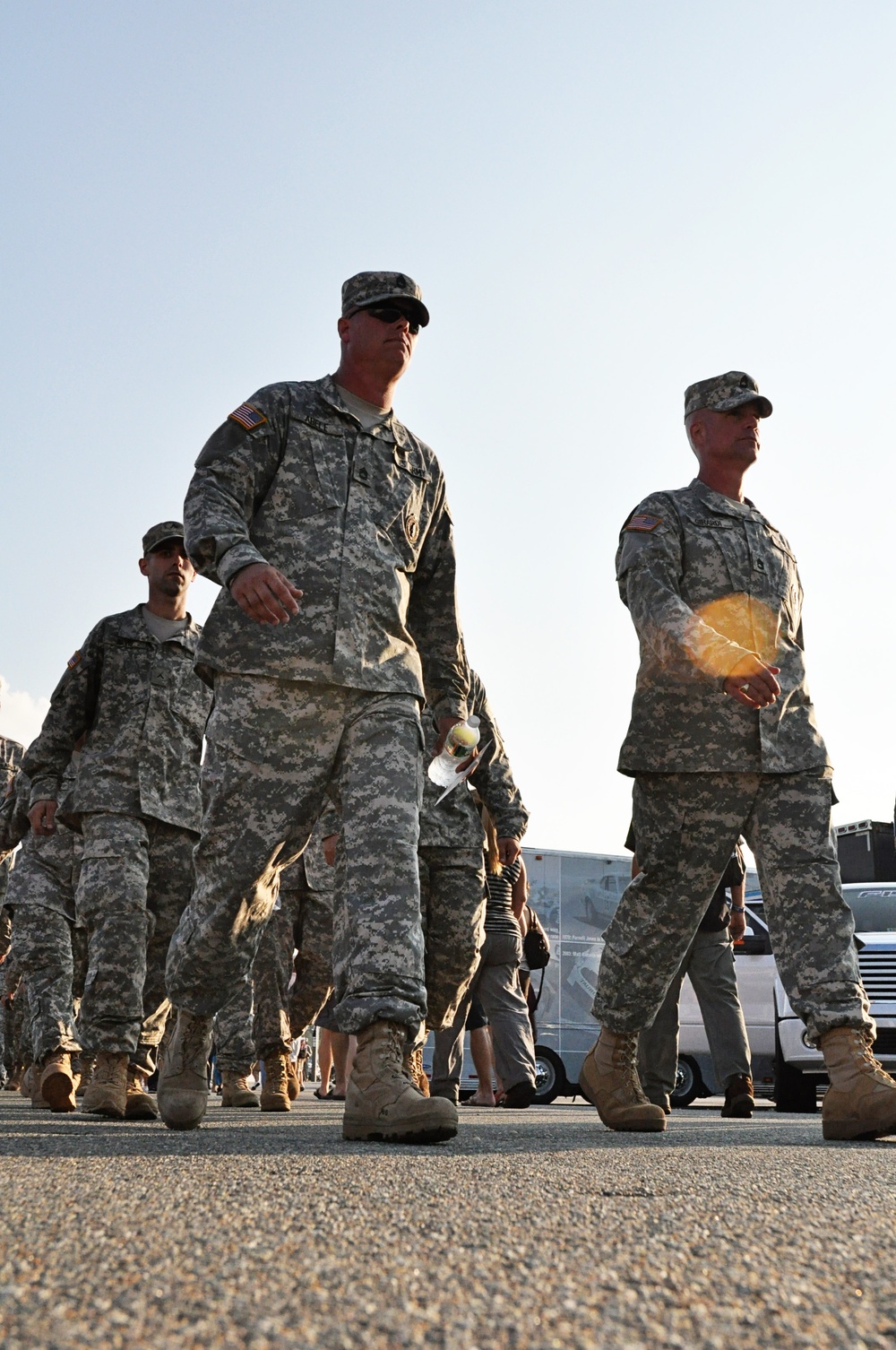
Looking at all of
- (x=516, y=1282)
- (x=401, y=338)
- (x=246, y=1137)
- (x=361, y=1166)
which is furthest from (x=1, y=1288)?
(x=401, y=338)

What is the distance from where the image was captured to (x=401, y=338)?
14.6ft

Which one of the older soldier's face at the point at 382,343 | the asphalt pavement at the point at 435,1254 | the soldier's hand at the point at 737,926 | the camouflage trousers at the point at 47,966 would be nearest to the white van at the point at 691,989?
the soldier's hand at the point at 737,926

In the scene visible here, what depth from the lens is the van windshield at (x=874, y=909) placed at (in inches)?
401

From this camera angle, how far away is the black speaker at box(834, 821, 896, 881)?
17.0 metres

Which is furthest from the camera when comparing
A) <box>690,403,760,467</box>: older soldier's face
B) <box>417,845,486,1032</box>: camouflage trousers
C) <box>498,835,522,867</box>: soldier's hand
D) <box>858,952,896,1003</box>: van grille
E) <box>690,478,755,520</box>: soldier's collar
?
<box>858,952,896,1003</box>: van grille

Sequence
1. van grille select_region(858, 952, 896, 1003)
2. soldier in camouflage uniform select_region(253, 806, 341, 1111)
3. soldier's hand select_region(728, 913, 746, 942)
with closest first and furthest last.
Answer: soldier's hand select_region(728, 913, 746, 942) → soldier in camouflage uniform select_region(253, 806, 341, 1111) → van grille select_region(858, 952, 896, 1003)

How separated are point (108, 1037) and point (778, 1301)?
4.50 meters

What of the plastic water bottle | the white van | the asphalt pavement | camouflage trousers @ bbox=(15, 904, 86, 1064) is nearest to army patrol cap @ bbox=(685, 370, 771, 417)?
the plastic water bottle

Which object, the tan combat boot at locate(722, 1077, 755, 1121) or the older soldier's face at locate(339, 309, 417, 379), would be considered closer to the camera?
the older soldier's face at locate(339, 309, 417, 379)

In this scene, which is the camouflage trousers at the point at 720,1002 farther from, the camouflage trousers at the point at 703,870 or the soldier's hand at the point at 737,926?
the camouflage trousers at the point at 703,870

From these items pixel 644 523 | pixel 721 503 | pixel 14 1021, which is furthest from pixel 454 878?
pixel 14 1021

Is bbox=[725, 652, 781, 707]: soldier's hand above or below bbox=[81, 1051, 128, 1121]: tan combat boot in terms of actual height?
above

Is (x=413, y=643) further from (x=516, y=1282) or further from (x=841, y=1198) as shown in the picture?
(x=516, y=1282)

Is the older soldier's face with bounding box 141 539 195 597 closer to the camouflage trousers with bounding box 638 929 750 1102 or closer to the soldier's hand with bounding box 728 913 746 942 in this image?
the camouflage trousers with bounding box 638 929 750 1102
